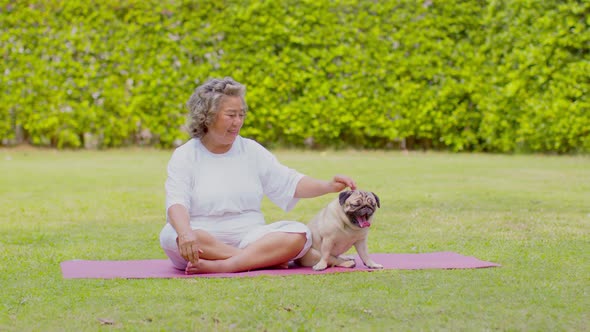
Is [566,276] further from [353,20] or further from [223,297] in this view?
[353,20]

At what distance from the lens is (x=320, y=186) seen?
20.5ft

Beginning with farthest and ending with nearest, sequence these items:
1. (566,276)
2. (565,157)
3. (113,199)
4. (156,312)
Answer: (565,157), (113,199), (566,276), (156,312)

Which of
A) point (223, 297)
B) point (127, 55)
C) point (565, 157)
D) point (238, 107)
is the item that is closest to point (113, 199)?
point (238, 107)

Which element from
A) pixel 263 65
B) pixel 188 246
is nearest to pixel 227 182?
pixel 188 246

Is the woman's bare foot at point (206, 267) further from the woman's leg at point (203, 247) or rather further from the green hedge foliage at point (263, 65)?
the green hedge foliage at point (263, 65)

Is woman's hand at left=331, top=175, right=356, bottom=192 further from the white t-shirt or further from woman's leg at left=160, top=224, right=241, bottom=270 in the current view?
woman's leg at left=160, top=224, right=241, bottom=270

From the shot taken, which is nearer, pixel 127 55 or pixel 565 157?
pixel 565 157

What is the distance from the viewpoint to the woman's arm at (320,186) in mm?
5996

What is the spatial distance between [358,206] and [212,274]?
1.00 metres

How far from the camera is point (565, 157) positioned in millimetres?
15602

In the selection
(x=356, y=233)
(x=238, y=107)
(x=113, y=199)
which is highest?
(x=238, y=107)

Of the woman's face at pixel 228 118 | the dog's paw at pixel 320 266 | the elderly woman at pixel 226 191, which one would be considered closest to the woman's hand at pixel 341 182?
the elderly woman at pixel 226 191

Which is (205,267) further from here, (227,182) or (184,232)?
(227,182)

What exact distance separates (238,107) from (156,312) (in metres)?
1.80
